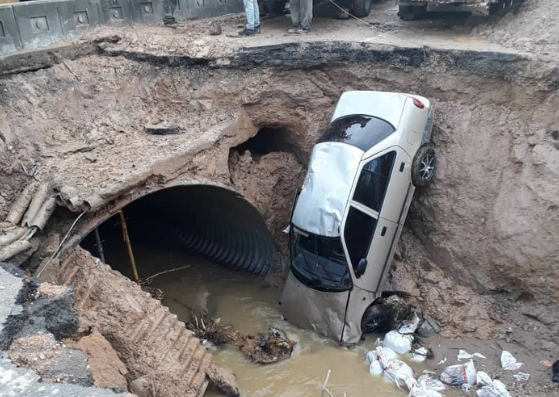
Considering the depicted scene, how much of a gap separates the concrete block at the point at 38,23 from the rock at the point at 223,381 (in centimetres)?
565

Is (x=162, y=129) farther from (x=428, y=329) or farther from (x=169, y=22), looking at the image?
(x=428, y=329)

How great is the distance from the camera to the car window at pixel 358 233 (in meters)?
7.17

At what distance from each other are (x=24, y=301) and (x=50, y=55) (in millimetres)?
4975

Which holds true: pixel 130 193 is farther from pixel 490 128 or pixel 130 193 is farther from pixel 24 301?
pixel 490 128

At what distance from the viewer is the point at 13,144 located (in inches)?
302

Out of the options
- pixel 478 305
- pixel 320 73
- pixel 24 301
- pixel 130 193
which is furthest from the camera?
pixel 320 73

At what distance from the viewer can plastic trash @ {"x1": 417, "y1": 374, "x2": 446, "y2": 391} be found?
6.90 m

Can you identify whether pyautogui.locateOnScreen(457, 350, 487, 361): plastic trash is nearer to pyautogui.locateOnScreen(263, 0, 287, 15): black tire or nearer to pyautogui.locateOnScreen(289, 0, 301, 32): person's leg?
pyautogui.locateOnScreen(289, 0, 301, 32): person's leg

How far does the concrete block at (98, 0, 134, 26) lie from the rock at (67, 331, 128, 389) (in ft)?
21.0

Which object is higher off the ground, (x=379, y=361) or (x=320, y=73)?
(x=320, y=73)

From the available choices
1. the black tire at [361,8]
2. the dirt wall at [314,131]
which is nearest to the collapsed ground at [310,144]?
the dirt wall at [314,131]

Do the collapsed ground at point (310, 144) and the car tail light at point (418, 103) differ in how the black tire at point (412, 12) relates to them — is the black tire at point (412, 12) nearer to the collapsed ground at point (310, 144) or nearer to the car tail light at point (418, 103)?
the collapsed ground at point (310, 144)

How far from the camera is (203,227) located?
34.3ft

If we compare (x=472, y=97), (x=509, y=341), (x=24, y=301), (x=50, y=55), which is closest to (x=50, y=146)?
(x=50, y=55)
